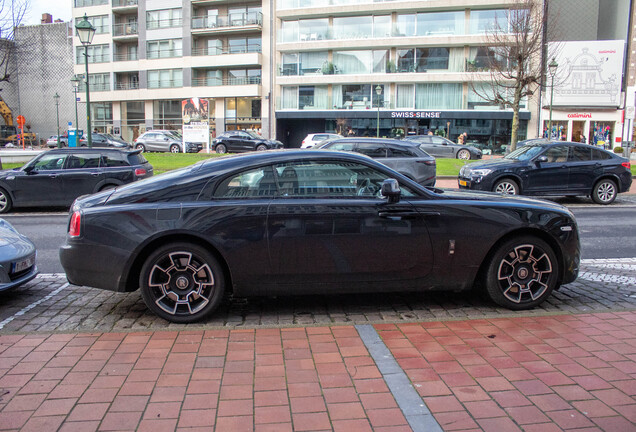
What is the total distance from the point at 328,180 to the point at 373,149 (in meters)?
8.92

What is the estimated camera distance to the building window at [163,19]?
5053 centimetres

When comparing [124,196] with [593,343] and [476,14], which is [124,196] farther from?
[476,14]

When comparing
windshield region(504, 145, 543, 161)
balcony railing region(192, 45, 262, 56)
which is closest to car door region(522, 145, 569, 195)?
windshield region(504, 145, 543, 161)

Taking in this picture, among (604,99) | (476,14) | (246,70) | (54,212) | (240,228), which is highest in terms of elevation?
(476,14)

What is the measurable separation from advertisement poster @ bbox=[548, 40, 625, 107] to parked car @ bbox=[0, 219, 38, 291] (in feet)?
A: 144

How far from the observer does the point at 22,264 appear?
17.3 feet

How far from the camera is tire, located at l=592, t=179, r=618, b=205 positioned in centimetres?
1368

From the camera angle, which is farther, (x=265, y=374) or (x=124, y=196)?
(x=124, y=196)

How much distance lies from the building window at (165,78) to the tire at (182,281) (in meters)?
49.4

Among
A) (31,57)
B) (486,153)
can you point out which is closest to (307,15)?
(486,153)

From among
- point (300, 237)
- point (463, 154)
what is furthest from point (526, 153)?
point (463, 154)

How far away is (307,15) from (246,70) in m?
7.81

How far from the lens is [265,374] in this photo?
3.52m

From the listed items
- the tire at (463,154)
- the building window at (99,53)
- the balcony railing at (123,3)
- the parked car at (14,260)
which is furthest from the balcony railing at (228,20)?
the parked car at (14,260)
